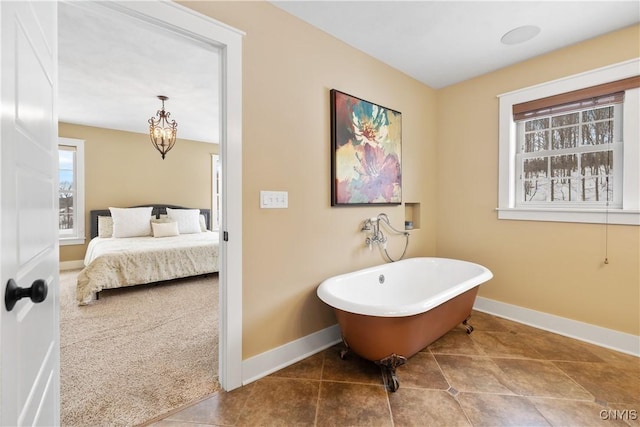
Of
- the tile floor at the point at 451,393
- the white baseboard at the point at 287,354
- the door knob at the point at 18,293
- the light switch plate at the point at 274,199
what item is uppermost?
the light switch plate at the point at 274,199

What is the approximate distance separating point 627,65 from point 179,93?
4146mm

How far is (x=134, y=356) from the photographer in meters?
2.10

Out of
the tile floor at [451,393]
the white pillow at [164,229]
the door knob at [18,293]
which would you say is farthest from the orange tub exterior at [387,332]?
the white pillow at [164,229]

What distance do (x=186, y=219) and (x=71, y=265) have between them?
1869mm

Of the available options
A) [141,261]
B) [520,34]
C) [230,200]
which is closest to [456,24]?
[520,34]

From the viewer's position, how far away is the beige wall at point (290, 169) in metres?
1.82

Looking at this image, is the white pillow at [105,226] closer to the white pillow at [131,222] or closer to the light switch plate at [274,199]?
the white pillow at [131,222]

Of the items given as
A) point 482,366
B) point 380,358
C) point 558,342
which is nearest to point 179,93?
point 380,358

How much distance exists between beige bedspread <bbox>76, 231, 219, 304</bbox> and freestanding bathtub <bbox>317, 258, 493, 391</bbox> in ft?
8.88

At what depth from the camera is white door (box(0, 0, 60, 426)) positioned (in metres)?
0.58

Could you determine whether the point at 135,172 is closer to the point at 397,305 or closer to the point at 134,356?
the point at 134,356

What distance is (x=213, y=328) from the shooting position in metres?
2.59

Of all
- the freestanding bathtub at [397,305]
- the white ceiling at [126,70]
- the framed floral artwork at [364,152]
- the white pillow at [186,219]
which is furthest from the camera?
the white pillow at [186,219]

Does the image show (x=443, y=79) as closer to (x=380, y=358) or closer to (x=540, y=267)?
(x=540, y=267)
